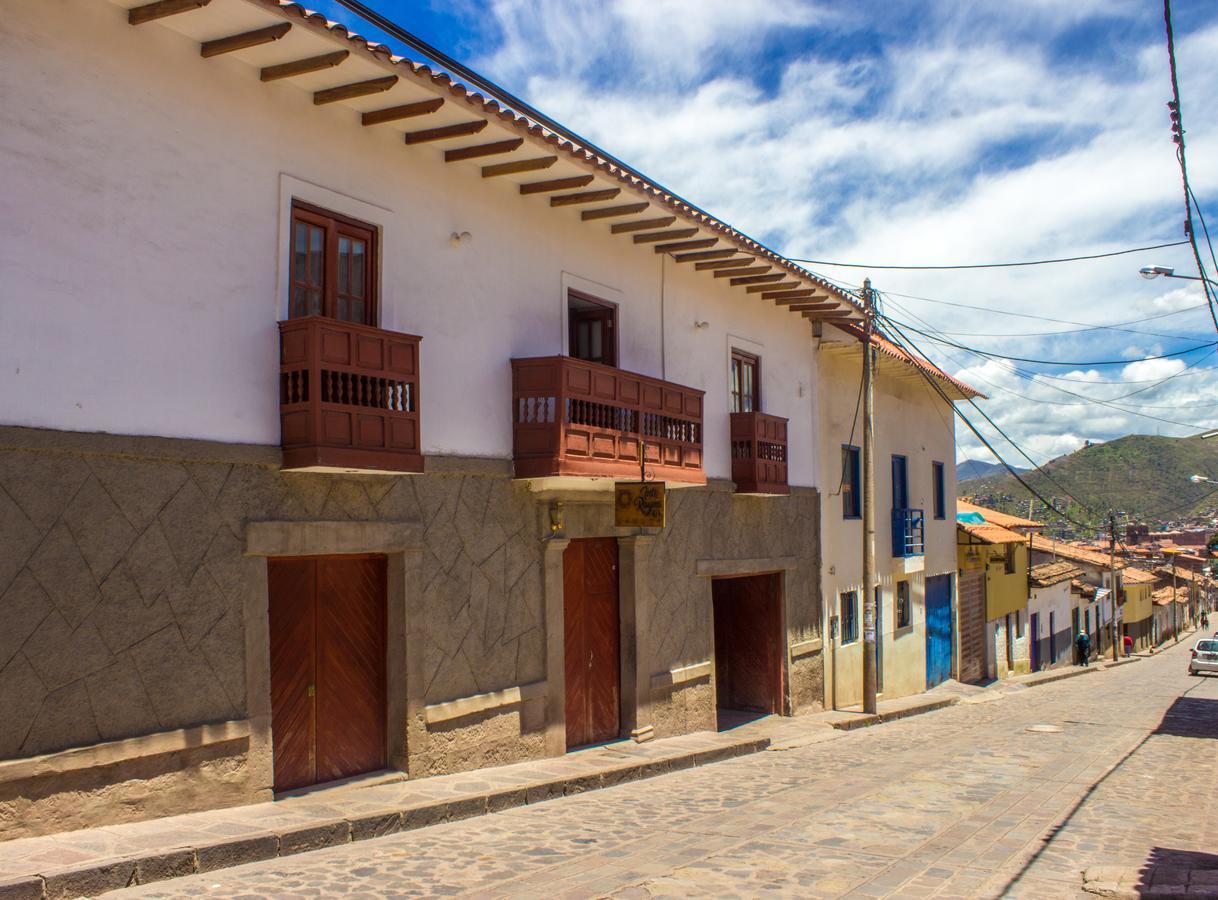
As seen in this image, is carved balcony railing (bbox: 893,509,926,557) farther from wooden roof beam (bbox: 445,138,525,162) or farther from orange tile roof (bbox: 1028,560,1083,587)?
wooden roof beam (bbox: 445,138,525,162)

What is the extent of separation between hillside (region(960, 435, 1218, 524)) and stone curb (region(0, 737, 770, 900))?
361 ft

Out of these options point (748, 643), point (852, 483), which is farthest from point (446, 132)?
point (852, 483)

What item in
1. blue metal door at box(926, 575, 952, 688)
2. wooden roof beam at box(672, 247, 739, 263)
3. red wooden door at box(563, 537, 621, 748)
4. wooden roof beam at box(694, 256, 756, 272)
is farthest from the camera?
blue metal door at box(926, 575, 952, 688)

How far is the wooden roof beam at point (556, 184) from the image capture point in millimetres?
11742

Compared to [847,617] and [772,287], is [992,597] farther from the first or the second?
[772,287]

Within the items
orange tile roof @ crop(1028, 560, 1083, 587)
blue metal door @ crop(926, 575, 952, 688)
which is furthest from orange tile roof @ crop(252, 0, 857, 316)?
orange tile roof @ crop(1028, 560, 1083, 587)

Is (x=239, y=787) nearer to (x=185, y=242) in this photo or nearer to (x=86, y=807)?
(x=86, y=807)

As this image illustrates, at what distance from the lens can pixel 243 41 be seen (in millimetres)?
8320

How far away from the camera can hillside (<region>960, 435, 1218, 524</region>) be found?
12281cm

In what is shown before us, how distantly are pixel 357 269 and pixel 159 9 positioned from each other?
282cm

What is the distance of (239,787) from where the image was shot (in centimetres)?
851

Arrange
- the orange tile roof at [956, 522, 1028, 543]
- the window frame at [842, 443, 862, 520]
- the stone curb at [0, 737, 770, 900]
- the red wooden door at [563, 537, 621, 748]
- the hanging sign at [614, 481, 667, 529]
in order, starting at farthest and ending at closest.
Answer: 1. the orange tile roof at [956, 522, 1028, 543]
2. the window frame at [842, 443, 862, 520]
3. the red wooden door at [563, 537, 621, 748]
4. the hanging sign at [614, 481, 667, 529]
5. the stone curb at [0, 737, 770, 900]

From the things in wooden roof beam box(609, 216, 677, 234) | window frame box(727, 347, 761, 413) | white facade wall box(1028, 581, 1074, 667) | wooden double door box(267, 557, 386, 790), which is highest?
wooden roof beam box(609, 216, 677, 234)

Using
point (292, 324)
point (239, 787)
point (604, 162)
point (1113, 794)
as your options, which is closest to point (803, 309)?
point (604, 162)
